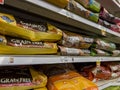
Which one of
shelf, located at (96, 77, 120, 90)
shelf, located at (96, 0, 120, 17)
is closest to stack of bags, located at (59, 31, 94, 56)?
shelf, located at (96, 77, 120, 90)

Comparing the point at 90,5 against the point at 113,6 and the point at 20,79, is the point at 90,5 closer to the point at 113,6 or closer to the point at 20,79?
the point at 20,79

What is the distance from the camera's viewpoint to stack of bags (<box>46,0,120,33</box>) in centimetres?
135

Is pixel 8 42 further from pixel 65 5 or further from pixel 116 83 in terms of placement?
pixel 116 83

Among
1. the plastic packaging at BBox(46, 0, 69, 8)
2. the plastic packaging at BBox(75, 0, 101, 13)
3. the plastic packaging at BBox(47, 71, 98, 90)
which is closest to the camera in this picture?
the plastic packaging at BBox(46, 0, 69, 8)

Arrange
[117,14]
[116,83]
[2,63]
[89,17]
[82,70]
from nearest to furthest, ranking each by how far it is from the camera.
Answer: [2,63], [89,17], [82,70], [116,83], [117,14]

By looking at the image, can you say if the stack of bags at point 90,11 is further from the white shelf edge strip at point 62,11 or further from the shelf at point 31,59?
the shelf at point 31,59

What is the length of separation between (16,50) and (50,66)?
60 cm

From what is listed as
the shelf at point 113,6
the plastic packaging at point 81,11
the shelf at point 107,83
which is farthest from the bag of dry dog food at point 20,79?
the shelf at point 113,6

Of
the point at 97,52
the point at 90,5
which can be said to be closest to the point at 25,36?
the point at 90,5

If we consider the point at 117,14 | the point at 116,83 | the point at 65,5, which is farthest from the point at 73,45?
the point at 117,14

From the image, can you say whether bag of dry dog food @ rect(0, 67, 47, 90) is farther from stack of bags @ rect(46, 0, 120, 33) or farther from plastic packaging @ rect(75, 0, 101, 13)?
plastic packaging @ rect(75, 0, 101, 13)

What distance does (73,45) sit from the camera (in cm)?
153

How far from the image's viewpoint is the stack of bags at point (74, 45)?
4.64 ft

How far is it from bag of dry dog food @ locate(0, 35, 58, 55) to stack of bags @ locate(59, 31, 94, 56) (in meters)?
0.14
